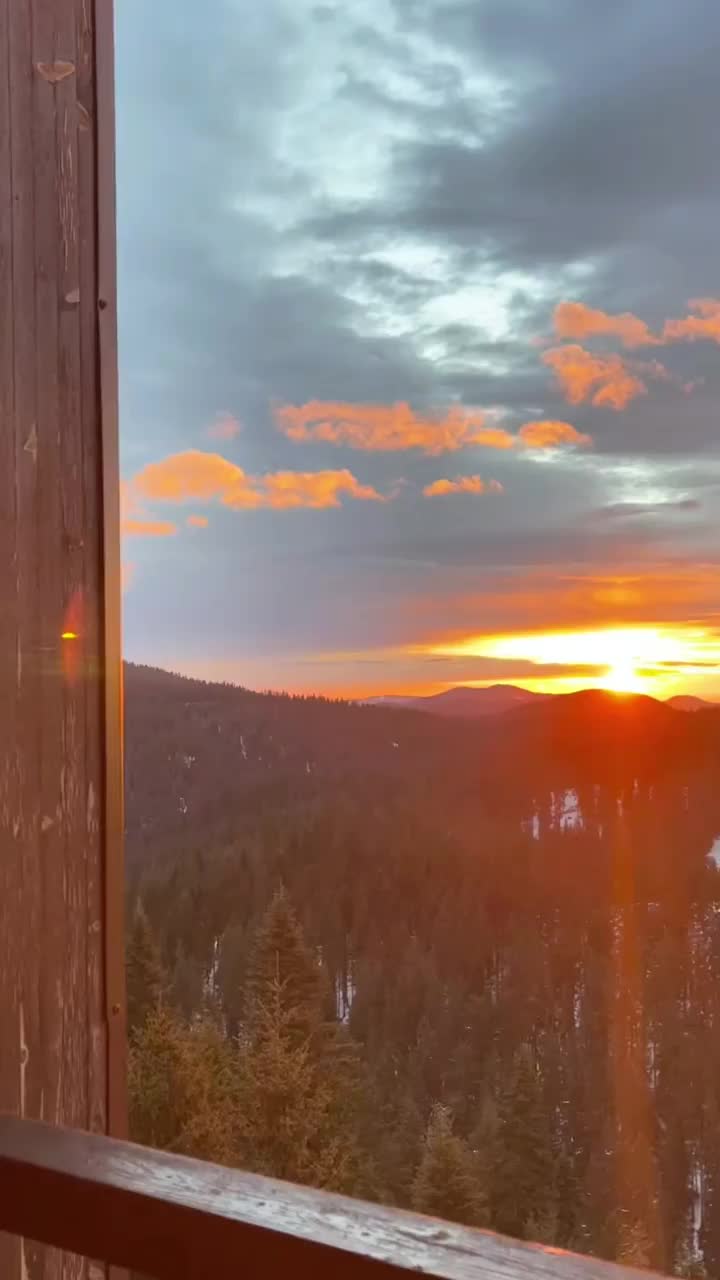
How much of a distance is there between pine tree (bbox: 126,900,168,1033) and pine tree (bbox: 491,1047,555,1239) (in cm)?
98

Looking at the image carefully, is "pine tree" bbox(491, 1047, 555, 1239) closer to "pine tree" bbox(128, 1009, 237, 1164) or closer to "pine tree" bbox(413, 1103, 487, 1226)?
"pine tree" bbox(413, 1103, 487, 1226)

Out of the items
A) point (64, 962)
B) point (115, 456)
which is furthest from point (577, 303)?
point (64, 962)

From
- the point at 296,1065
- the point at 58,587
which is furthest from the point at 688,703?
the point at 296,1065

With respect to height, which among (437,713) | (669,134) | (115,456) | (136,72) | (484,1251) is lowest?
(484,1251)

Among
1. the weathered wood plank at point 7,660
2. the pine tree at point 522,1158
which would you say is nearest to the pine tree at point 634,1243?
the pine tree at point 522,1158

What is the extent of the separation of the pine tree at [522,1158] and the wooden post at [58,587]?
1.51m

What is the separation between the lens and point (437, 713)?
2.47m

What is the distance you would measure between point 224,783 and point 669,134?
1866mm

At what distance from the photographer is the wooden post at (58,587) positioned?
109 cm

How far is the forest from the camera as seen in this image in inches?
89.7

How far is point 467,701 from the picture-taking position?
248 cm

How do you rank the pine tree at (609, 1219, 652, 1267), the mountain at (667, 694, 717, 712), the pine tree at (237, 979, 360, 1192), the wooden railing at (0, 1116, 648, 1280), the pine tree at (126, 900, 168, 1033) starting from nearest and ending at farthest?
the wooden railing at (0, 1116, 648, 1280), the mountain at (667, 694, 717, 712), the pine tree at (609, 1219, 652, 1267), the pine tree at (126, 900, 168, 1033), the pine tree at (237, 979, 360, 1192)

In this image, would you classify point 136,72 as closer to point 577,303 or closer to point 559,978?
point 577,303

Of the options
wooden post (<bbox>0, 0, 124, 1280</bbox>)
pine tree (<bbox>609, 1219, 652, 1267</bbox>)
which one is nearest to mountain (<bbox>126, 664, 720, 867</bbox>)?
pine tree (<bbox>609, 1219, 652, 1267</bbox>)
